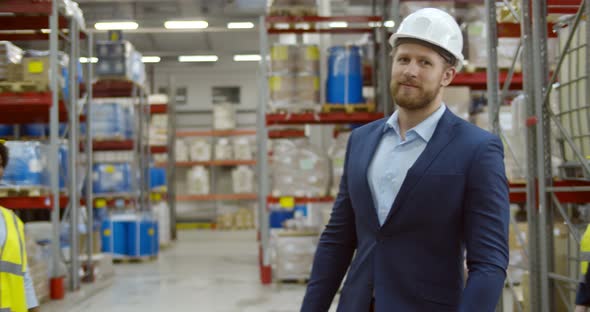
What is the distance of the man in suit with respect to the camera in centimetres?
206

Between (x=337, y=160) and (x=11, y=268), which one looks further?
(x=337, y=160)

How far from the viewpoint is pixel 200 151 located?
22.0 metres

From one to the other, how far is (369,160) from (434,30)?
443 mm

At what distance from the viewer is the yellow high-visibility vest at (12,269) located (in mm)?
3525

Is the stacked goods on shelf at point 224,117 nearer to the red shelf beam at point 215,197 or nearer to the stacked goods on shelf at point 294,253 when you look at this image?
the red shelf beam at point 215,197

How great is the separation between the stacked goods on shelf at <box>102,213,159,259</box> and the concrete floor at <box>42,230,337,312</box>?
12.9 inches

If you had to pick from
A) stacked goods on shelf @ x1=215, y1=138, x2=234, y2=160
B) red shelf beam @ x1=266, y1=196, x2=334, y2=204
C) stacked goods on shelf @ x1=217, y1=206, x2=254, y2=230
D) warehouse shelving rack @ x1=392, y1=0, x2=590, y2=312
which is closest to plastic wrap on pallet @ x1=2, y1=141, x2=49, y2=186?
red shelf beam @ x1=266, y1=196, x2=334, y2=204

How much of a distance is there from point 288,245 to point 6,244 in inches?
220

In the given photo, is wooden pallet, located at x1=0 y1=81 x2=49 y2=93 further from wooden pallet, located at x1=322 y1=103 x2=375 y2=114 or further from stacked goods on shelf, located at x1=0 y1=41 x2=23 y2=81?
wooden pallet, located at x1=322 y1=103 x2=375 y2=114

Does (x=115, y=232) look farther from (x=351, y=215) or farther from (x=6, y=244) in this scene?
(x=351, y=215)

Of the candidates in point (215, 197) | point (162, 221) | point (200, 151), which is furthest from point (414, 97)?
point (200, 151)

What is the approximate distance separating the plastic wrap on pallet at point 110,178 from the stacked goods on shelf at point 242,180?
422 inches

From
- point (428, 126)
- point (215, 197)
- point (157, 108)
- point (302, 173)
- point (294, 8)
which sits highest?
point (294, 8)

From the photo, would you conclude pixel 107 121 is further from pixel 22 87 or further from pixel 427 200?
pixel 427 200
